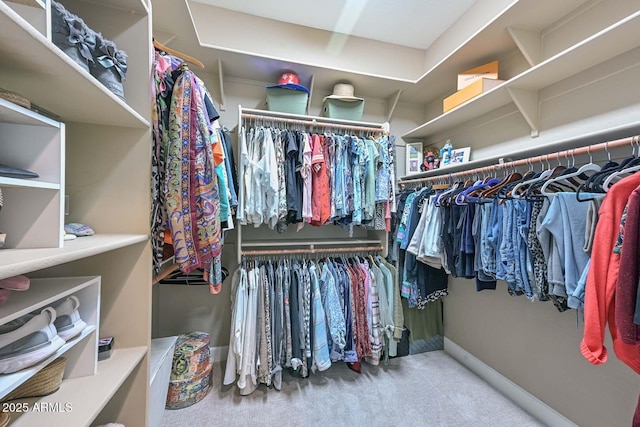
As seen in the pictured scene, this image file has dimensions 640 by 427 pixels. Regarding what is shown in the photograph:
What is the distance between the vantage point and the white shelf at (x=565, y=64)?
40.8 inches

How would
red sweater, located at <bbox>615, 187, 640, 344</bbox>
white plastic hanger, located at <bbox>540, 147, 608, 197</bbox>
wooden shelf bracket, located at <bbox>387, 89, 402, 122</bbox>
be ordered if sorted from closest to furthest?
Result: 1. red sweater, located at <bbox>615, 187, 640, 344</bbox>
2. white plastic hanger, located at <bbox>540, 147, 608, 197</bbox>
3. wooden shelf bracket, located at <bbox>387, 89, 402, 122</bbox>

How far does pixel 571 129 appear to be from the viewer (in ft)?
4.56

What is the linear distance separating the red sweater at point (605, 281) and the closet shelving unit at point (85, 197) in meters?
1.59

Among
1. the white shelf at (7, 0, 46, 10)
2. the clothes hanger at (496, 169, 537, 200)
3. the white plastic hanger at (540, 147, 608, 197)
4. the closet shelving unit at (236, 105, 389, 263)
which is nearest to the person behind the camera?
the white shelf at (7, 0, 46, 10)

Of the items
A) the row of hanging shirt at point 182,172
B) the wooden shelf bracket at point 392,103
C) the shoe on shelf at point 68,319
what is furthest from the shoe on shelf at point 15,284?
the wooden shelf bracket at point 392,103

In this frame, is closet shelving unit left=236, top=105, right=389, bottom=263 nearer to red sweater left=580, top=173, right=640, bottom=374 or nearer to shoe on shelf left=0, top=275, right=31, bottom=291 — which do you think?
shoe on shelf left=0, top=275, right=31, bottom=291

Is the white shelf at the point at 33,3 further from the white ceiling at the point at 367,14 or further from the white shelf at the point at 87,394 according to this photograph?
the white ceiling at the point at 367,14

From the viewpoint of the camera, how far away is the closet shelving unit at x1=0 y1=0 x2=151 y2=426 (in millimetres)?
562

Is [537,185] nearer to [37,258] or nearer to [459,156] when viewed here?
[459,156]

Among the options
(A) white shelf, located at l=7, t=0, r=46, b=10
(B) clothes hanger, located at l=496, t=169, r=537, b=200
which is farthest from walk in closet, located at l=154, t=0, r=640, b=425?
(A) white shelf, located at l=7, t=0, r=46, b=10

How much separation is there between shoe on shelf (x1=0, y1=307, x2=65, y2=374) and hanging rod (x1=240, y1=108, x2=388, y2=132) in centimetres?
150

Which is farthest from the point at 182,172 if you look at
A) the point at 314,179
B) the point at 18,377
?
Result: the point at 314,179

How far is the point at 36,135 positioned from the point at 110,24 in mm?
549

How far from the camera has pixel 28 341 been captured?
605 millimetres
